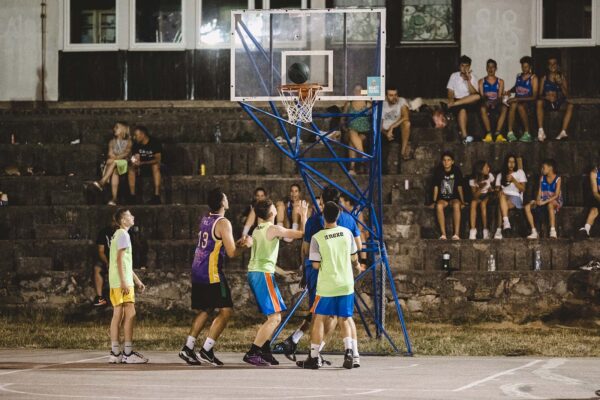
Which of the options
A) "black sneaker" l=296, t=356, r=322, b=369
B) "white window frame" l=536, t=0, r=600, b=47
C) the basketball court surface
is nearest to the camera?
the basketball court surface

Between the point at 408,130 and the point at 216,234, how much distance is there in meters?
9.24

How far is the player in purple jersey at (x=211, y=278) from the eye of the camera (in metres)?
14.6

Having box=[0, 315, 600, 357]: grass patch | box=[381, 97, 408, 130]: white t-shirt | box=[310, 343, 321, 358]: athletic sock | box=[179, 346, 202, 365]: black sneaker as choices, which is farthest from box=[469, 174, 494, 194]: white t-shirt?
box=[179, 346, 202, 365]: black sneaker

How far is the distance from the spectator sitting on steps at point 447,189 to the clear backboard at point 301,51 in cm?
487

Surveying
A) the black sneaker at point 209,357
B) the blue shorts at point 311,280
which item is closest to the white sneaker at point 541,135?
the blue shorts at point 311,280

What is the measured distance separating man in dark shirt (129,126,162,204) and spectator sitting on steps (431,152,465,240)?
5.23 meters

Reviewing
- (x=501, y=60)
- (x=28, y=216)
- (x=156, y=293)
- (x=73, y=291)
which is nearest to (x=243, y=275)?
(x=156, y=293)

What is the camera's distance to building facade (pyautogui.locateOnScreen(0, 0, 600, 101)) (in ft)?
85.1

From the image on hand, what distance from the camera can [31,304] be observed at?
2103cm

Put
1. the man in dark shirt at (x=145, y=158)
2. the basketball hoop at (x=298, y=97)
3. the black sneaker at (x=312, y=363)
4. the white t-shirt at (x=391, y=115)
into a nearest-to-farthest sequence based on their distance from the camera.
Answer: the black sneaker at (x=312, y=363), the basketball hoop at (x=298, y=97), the man in dark shirt at (x=145, y=158), the white t-shirt at (x=391, y=115)

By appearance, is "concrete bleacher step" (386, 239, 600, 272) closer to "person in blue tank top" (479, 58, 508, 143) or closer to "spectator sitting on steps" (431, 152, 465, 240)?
"spectator sitting on steps" (431, 152, 465, 240)

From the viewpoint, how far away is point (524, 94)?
23906 mm

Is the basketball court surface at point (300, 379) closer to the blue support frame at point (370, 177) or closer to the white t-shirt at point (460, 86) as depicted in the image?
the blue support frame at point (370, 177)

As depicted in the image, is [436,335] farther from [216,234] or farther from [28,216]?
[28,216]
